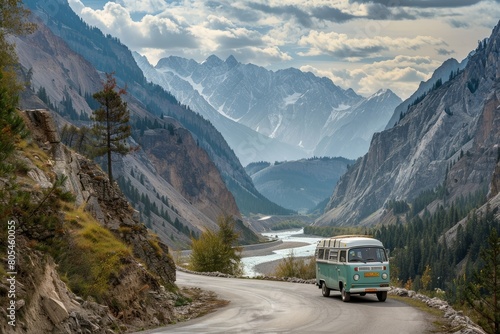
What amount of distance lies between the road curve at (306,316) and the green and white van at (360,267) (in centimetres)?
75

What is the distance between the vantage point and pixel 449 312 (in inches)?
1192

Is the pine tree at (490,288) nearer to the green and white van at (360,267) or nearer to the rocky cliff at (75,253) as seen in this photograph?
the green and white van at (360,267)

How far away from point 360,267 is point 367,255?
3.08ft

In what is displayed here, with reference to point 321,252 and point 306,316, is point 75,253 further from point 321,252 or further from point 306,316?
point 321,252

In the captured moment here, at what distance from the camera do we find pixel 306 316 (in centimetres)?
3034

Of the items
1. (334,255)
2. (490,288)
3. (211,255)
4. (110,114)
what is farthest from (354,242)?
(211,255)

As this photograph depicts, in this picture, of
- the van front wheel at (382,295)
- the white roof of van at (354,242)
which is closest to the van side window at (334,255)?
the white roof of van at (354,242)

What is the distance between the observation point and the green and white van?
112 ft

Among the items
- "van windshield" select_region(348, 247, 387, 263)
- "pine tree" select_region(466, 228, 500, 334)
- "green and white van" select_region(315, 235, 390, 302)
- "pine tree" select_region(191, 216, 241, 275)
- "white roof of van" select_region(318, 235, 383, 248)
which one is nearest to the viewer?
"green and white van" select_region(315, 235, 390, 302)

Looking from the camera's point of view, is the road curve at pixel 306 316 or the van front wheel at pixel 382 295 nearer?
the road curve at pixel 306 316

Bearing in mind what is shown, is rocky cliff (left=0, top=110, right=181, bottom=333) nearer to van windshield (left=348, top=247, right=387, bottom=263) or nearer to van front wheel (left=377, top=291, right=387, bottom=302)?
Answer: van windshield (left=348, top=247, right=387, bottom=263)

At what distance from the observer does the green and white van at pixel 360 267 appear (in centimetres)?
3412

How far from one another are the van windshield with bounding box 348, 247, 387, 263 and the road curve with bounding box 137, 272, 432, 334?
221 centimetres

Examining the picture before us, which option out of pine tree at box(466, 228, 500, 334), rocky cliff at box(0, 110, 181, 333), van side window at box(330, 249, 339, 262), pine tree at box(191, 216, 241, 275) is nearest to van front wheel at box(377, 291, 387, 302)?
van side window at box(330, 249, 339, 262)
